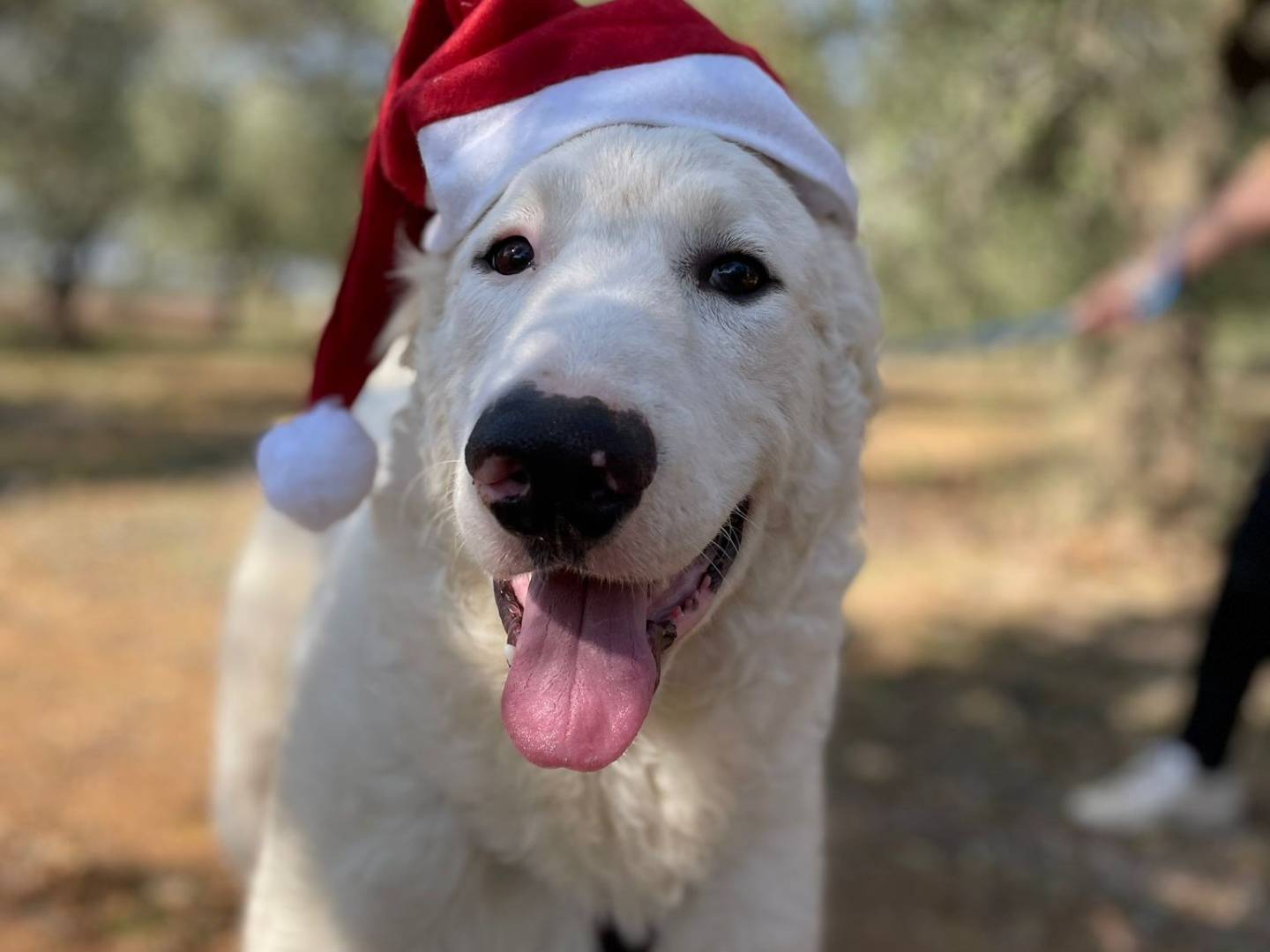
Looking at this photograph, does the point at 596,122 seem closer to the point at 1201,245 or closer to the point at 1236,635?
the point at 1201,245

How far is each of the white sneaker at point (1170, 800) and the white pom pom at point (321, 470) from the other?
144 inches

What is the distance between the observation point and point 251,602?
3176 mm

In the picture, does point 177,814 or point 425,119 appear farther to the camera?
point 177,814

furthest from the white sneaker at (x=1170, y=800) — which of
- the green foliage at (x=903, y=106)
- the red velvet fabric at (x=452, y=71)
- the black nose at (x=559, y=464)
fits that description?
the green foliage at (x=903, y=106)

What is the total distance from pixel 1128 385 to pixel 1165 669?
3338 mm

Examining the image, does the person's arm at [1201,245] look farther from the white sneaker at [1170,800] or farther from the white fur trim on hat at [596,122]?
the white fur trim on hat at [596,122]

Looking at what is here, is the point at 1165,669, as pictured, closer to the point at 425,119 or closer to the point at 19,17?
the point at 425,119

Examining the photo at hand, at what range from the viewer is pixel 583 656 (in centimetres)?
172

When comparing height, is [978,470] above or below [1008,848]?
below

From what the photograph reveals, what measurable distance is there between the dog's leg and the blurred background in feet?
2.09

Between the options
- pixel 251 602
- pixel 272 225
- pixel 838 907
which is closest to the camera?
pixel 251 602

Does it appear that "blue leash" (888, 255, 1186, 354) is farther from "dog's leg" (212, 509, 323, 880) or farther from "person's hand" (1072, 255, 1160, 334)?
"dog's leg" (212, 509, 323, 880)

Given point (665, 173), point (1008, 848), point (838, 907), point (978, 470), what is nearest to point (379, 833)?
point (665, 173)

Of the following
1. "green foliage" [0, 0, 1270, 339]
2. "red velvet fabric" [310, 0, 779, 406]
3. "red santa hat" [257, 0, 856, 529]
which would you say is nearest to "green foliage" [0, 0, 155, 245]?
"green foliage" [0, 0, 1270, 339]
